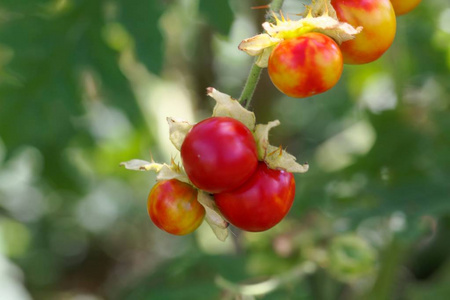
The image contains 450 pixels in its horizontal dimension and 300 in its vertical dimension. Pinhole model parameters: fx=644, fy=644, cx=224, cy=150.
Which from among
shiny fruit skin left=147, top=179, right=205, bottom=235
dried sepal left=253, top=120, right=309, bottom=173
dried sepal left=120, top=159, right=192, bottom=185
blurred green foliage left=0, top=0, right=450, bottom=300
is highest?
dried sepal left=253, top=120, right=309, bottom=173

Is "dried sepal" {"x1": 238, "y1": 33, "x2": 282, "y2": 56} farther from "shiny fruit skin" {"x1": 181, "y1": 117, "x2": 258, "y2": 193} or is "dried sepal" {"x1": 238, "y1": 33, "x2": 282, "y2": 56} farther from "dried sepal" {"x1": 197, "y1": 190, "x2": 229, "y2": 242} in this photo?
"dried sepal" {"x1": 197, "y1": 190, "x2": 229, "y2": 242}

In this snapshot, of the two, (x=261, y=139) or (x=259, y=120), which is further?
(x=259, y=120)

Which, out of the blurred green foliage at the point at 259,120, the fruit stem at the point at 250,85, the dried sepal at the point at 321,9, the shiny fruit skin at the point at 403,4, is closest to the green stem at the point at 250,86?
the fruit stem at the point at 250,85

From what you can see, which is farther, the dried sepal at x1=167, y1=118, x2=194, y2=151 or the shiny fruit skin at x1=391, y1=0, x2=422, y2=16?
the shiny fruit skin at x1=391, y1=0, x2=422, y2=16

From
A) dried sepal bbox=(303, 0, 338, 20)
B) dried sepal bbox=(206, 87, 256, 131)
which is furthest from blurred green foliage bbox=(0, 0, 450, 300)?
dried sepal bbox=(303, 0, 338, 20)

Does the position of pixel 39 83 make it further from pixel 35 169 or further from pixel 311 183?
pixel 311 183

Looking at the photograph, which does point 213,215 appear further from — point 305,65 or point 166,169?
point 305,65

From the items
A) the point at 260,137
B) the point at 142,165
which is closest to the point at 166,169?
the point at 142,165

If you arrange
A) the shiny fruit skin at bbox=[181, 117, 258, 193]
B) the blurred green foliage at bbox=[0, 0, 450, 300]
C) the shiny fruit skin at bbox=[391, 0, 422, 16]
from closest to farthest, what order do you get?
the shiny fruit skin at bbox=[181, 117, 258, 193] < the shiny fruit skin at bbox=[391, 0, 422, 16] < the blurred green foliage at bbox=[0, 0, 450, 300]
